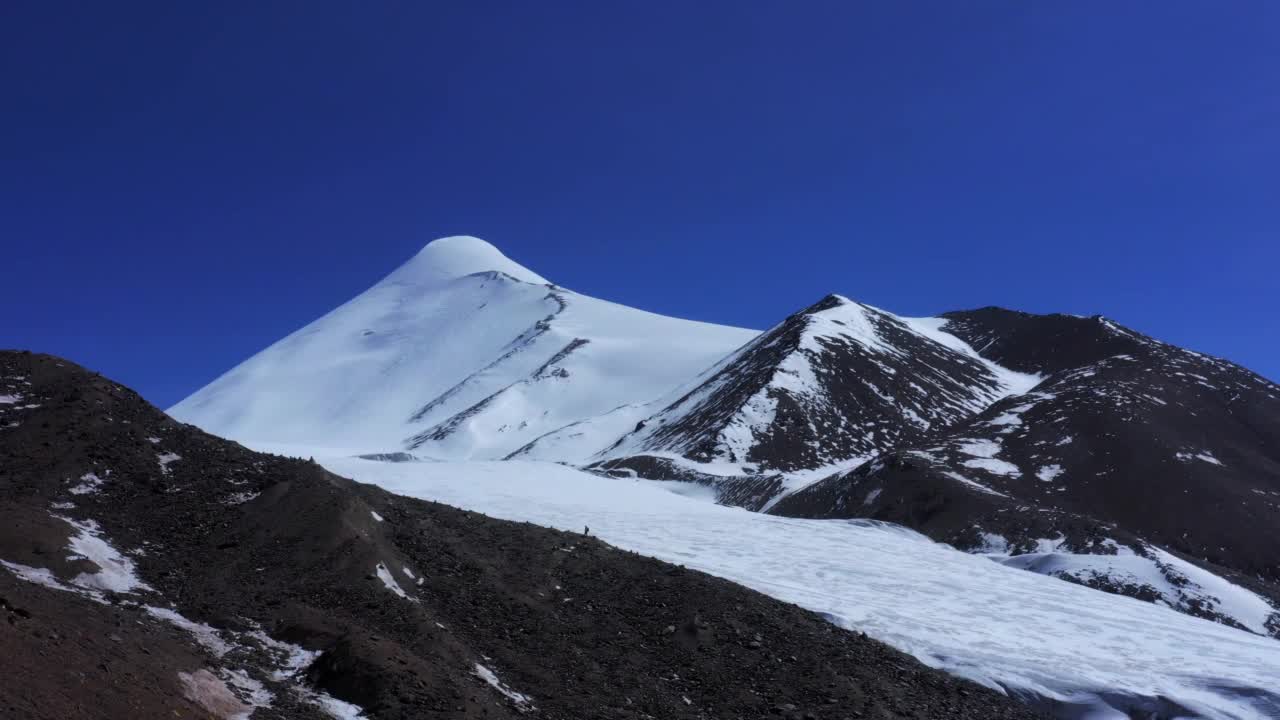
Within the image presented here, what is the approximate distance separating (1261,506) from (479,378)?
133080mm

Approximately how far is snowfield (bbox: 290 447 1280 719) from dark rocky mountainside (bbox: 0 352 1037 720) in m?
2.15

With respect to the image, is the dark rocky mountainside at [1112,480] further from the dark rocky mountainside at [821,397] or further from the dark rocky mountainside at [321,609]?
the dark rocky mountainside at [321,609]

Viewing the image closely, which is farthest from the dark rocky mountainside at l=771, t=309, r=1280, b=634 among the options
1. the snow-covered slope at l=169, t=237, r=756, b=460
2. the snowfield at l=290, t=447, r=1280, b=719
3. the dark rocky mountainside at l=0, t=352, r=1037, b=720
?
the snow-covered slope at l=169, t=237, r=756, b=460

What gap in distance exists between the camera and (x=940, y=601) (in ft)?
82.7

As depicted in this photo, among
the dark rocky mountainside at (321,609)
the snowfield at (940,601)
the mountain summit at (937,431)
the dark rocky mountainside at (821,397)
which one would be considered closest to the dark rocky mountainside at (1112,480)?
the mountain summit at (937,431)

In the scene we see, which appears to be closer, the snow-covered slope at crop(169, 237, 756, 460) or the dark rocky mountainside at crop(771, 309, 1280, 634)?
the dark rocky mountainside at crop(771, 309, 1280, 634)

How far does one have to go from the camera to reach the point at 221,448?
20.4 meters

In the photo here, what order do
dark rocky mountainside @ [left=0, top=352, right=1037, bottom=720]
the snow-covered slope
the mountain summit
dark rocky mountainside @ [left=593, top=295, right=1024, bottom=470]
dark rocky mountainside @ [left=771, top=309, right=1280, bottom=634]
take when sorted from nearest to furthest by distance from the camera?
dark rocky mountainside @ [left=0, top=352, right=1037, bottom=720], dark rocky mountainside @ [left=771, top=309, right=1280, bottom=634], the mountain summit, dark rocky mountainside @ [left=593, top=295, right=1024, bottom=470], the snow-covered slope

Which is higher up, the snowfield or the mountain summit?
→ the mountain summit

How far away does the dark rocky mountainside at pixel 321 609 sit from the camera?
459 inches

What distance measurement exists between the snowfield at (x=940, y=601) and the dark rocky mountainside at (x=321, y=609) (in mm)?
2149

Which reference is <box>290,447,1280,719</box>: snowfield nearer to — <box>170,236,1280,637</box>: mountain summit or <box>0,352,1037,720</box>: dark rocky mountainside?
<box>0,352,1037,720</box>: dark rocky mountainside

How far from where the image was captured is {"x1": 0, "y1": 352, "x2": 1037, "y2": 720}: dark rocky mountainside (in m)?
11.7

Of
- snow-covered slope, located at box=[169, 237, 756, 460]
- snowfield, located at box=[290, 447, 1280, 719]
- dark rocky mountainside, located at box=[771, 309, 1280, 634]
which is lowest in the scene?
snowfield, located at box=[290, 447, 1280, 719]
